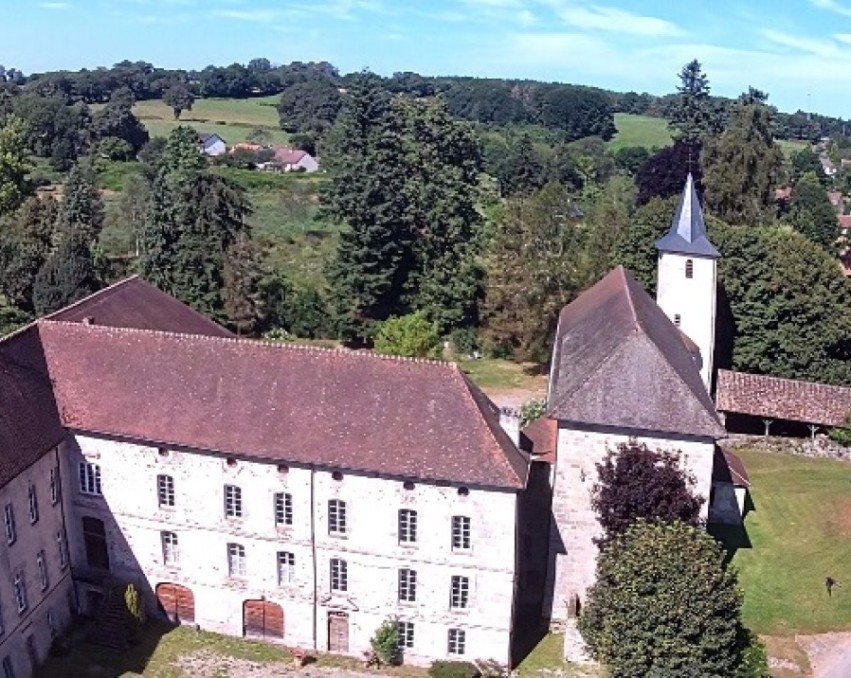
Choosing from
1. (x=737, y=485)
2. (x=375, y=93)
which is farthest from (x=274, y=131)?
(x=737, y=485)

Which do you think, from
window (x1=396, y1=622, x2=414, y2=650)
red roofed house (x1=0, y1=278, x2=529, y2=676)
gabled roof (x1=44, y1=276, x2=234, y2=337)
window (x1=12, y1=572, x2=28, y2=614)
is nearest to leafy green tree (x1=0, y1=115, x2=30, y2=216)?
gabled roof (x1=44, y1=276, x2=234, y2=337)

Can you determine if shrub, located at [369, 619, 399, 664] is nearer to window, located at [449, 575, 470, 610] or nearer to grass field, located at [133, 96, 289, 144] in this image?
window, located at [449, 575, 470, 610]

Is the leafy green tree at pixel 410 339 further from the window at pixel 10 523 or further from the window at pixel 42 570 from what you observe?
the window at pixel 10 523

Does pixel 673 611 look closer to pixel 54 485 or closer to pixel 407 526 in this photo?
pixel 407 526

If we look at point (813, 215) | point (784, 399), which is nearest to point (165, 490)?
point (784, 399)

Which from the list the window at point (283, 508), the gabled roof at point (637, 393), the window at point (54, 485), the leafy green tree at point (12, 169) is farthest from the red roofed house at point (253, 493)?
the leafy green tree at point (12, 169)
